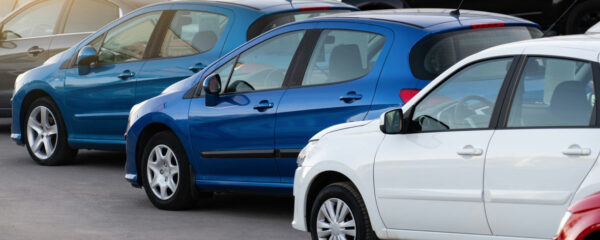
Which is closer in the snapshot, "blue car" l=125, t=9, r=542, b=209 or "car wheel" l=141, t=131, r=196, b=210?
"blue car" l=125, t=9, r=542, b=209

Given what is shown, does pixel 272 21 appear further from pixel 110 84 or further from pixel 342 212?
pixel 342 212

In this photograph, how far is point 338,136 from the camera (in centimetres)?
731

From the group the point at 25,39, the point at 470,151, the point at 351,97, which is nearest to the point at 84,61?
the point at 25,39

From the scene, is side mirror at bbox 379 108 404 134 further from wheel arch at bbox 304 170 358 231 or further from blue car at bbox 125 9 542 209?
blue car at bbox 125 9 542 209

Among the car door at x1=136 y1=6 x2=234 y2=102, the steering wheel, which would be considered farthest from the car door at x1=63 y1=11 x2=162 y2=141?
the steering wheel

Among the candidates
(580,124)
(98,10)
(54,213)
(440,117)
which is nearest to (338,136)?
(440,117)

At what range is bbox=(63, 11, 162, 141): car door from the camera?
37.7ft

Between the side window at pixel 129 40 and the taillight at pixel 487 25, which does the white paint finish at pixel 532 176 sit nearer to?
the taillight at pixel 487 25

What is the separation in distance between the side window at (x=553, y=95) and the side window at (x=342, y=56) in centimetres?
219

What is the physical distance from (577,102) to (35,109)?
25.7 ft

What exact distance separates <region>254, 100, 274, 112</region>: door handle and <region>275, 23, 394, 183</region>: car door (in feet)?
0.43

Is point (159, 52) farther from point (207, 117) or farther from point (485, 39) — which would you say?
point (485, 39)

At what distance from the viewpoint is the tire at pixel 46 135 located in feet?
40.4

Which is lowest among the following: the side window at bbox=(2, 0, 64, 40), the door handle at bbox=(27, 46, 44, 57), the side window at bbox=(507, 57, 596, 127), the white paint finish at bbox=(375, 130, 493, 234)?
the door handle at bbox=(27, 46, 44, 57)
